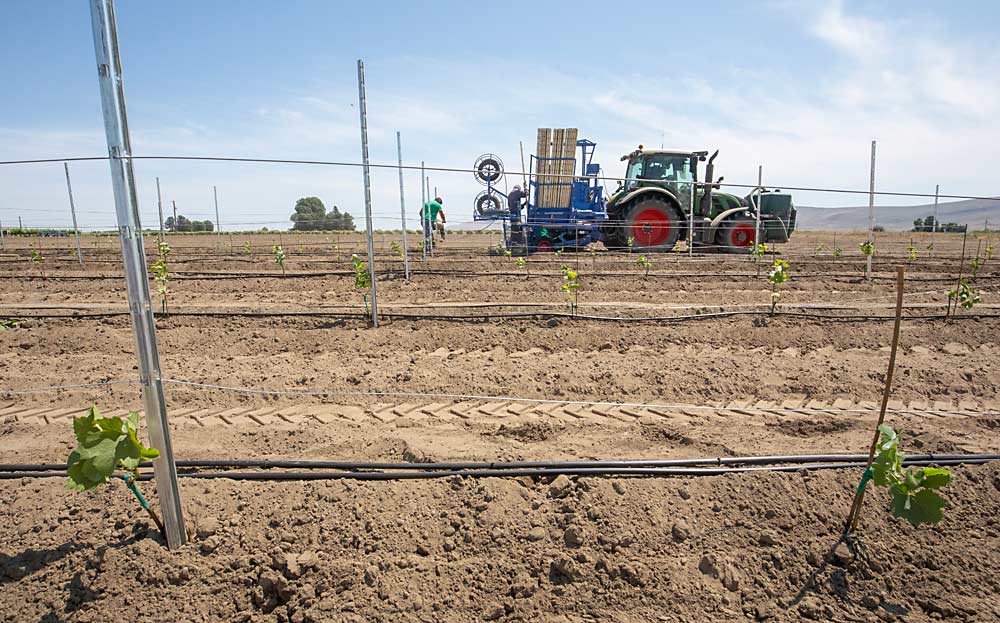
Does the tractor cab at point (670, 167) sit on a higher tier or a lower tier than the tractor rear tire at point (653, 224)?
higher

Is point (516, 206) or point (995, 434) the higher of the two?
point (516, 206)

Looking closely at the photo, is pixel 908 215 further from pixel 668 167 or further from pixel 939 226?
pixel 668 167

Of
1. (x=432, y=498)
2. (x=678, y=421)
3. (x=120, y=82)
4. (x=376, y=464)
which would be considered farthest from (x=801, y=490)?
(x=120, y=82)

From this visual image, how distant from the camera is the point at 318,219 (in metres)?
19.4

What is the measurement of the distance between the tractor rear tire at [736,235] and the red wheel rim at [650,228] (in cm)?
142

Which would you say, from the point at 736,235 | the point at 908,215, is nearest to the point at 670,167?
the point at 736,235

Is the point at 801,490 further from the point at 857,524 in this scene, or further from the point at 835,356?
the point at 835,356

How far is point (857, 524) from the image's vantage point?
2428mm

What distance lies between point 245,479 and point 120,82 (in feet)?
6.00

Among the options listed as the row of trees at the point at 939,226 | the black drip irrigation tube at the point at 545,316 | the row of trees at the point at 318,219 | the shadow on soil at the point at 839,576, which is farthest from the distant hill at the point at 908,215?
the shadow on soil at the point at 839,576

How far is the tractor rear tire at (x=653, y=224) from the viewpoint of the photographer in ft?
43.3

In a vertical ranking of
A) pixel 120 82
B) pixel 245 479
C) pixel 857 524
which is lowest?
pixel 857 524

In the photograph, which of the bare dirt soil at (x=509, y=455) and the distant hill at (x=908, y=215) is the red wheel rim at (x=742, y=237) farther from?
the distant hill at (x=908, y=215)

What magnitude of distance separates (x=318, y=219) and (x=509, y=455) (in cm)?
1811
